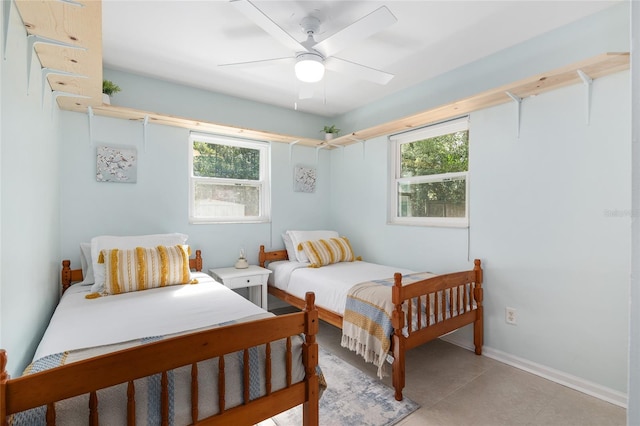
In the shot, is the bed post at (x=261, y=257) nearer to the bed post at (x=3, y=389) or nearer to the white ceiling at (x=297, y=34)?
the white ceiling at (x=297, y=34)

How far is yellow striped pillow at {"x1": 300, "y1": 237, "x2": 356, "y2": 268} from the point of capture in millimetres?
3373

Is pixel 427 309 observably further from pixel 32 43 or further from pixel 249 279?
pixel 32 43

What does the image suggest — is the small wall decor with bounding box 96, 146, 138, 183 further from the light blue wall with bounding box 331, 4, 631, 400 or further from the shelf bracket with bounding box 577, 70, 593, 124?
the shelf bracket with bounding box 577, 70, 593, 124

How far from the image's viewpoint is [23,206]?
1548 mm

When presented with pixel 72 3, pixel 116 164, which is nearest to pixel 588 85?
pixel 72 3

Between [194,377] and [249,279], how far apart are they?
194cm

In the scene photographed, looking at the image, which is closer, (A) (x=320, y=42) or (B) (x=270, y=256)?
(A) (x=320, y=42)

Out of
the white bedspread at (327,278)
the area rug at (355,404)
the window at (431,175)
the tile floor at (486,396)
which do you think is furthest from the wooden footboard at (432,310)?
the window at (431,175)

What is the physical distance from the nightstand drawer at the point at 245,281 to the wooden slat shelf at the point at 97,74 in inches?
59.3

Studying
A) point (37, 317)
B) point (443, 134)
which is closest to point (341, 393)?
point (37, 317)

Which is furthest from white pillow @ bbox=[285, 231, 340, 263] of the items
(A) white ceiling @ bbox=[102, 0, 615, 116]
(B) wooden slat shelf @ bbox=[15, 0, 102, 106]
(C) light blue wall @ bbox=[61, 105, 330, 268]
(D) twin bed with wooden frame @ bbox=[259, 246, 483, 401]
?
(B) wooden slat shelf @ bbox=[15, 0, 102, 106]

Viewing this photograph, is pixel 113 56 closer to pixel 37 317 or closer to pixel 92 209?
pixel 92 209

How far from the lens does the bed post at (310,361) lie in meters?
1.50

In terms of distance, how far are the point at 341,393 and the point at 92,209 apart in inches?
100
